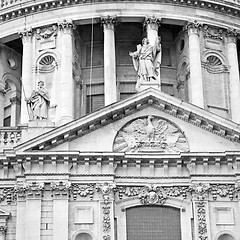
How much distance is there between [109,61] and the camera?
1658 inches

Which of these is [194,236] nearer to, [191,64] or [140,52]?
[140,52]

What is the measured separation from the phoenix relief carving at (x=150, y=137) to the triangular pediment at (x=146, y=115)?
0.23m

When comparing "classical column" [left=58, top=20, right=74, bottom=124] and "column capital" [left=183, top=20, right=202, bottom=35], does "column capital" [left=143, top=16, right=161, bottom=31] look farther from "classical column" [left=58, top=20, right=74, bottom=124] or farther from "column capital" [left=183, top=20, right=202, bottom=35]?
"classical column" [left=58, top=20, right=74, bottom=124]

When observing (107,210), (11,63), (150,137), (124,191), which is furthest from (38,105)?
(11,63)

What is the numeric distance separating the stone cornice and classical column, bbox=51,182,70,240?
50.1 feet

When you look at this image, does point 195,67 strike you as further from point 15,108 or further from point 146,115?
point 146,115

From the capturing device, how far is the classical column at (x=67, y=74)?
4106 cm

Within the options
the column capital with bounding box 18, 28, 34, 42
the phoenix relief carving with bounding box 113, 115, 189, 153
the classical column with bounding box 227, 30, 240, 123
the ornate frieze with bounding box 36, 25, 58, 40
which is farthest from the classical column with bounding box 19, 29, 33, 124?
the phoenix relief carving with bounding box 113, 115, 189, 153

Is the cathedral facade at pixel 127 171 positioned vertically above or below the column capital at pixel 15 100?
below

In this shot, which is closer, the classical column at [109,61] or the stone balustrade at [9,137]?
the stone balustrade at [9,137]

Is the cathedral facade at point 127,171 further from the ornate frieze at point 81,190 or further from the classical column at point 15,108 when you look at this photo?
the classical column at point 15,108

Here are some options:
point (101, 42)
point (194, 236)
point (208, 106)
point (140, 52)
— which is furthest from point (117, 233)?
point (101, 42)

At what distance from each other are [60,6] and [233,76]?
32.4ft

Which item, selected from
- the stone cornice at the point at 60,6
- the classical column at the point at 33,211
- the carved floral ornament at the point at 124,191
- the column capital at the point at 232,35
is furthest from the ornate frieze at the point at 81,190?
the column capital at the point at 232,35
